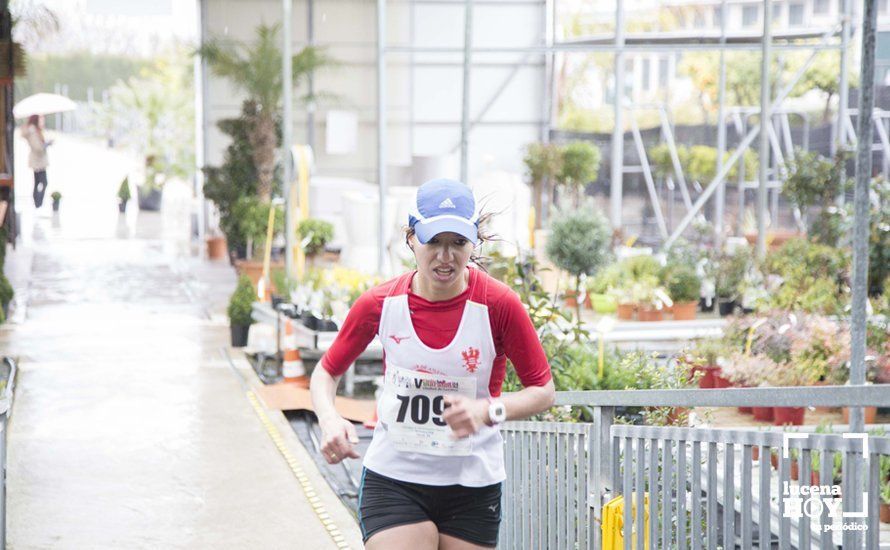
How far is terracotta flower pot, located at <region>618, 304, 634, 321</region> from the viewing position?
12148mm

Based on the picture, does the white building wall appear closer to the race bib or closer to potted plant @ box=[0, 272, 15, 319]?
potted plant @ box=[0, 272, 15, 319]

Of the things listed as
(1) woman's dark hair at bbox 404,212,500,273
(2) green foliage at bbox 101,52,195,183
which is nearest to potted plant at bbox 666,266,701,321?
(1) woman's dark hair at bbox 404,212,500,273

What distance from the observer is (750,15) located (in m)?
39.5

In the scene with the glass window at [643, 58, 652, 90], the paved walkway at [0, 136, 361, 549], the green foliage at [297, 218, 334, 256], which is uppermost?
the glass window at [643, 58, 652, 90]

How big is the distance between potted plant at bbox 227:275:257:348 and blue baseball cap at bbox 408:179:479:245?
26.0 ft

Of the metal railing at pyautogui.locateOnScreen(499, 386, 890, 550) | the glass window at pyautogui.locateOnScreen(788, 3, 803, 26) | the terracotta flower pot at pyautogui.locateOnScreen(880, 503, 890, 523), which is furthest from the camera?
the glass window at pyautogui.locateOnScreen(788, 3, 803, 26)

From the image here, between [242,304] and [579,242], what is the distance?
3231 millimetres

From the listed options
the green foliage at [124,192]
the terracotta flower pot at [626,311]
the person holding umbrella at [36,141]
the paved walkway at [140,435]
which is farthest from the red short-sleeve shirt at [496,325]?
the green foliage at [124,192]

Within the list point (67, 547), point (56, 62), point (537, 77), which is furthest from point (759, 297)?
point (56, 62)

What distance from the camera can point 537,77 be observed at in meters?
21.4

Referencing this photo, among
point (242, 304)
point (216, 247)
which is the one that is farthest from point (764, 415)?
point (216, 247)

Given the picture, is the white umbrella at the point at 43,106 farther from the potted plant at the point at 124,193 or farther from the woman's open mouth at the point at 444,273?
the woman's open mouth at the point at 444,273

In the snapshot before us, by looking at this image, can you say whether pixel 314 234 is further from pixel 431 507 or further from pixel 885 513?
pixel 431 507

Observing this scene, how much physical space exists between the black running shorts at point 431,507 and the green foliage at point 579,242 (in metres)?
9.09
